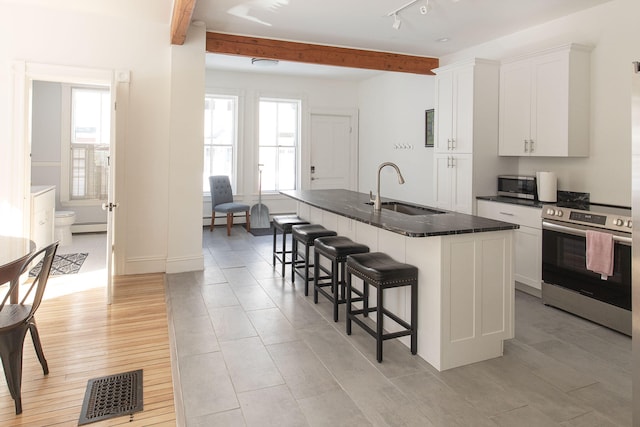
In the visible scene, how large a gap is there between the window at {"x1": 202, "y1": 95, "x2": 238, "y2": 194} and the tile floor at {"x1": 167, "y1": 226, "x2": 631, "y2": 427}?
4567 mm

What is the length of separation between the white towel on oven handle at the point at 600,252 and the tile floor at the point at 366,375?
1.55ft

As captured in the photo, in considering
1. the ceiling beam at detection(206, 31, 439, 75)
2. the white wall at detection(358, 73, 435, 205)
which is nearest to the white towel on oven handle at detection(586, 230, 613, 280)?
the white wall at detection(358, 73, 435, 205)

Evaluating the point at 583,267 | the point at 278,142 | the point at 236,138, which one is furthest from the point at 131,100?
the point at 583,267

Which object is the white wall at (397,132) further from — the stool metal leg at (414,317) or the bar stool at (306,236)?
the stool metal leg at (414,317)

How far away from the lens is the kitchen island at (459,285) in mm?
2613

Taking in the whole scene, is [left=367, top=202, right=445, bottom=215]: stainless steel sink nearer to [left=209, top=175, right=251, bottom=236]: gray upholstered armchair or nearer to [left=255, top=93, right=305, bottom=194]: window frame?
[left=209, top=175, right=251, bottom=236]: gray upholstered armchair

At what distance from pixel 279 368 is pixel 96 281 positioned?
2.82 metres

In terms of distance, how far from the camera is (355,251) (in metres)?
3.47

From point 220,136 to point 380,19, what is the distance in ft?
14.1

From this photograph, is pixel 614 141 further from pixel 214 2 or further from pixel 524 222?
pixel 214 2

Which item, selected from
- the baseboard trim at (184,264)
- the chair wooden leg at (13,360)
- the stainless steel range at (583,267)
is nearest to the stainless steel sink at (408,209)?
the stainless steel range at (583,267)

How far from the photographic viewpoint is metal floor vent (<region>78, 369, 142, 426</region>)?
2.19 m

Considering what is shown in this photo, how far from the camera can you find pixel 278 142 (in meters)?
8.36

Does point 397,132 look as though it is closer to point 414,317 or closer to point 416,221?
point 416,221
